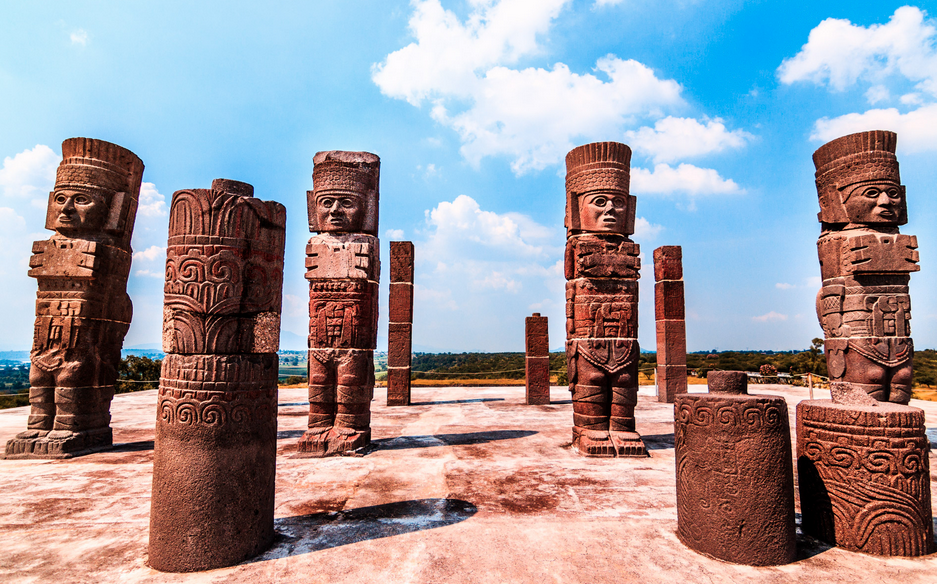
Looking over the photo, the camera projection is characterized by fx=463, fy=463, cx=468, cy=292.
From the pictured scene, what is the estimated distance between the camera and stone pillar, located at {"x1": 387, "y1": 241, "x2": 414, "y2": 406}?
12.2m

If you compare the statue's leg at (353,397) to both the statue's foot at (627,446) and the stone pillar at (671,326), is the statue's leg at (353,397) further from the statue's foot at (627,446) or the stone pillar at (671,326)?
the stone pillar at (671,326)

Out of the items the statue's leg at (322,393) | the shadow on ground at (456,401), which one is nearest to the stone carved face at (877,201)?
the statue's leg at (322,393)

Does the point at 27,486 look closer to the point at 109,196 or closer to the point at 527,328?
the point at 109,196

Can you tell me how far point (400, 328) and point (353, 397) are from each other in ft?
17.4

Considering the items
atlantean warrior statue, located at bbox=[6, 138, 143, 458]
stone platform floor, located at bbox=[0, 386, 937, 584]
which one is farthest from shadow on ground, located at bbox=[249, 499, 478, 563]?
atlantean warrior statue, located at bbox=[6, 138, 143, 458]

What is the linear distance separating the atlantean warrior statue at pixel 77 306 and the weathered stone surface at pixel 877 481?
29.8 ft

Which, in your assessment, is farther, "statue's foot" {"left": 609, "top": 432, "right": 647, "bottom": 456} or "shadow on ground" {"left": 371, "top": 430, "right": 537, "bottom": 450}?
"shadow on ground" {"left": 371, "top": 430, "right": 537, "bottom": 450}

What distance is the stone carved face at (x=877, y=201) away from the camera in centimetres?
662

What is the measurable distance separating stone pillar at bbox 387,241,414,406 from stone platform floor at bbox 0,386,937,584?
4.60 m

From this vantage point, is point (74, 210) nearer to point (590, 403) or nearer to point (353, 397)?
point (353, 397)

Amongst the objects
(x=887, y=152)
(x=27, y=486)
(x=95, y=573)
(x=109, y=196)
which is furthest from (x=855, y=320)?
(x=109, y=196)

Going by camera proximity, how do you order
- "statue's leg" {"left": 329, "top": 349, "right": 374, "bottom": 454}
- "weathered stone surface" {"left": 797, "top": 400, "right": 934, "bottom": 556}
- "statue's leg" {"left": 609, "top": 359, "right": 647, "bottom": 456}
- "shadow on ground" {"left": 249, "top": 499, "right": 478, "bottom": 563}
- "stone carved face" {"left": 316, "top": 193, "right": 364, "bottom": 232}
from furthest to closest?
"stone carved face" {"left": 316, "top": 193, "right": 364, "bottom": 232}
"statue's leg" {"left": 329, "top": 349, "right": 374, "bottom": 454}
"statue's leg" {"left": 609, "top": 359, "right": 647, "bottom": 456}
"shadow on ground" {"left": 249, "top": 499, "right": 478, "bottom": 563}
"weathered stone surface" {"left": 797, "top": 400, "right": 934, "bottom": 556}

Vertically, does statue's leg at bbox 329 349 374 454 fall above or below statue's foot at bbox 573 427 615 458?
above

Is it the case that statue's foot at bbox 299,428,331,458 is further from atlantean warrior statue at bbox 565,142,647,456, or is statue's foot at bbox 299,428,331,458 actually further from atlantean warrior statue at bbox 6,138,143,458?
atlantean warrior statue at bbox 565,142,647,456
